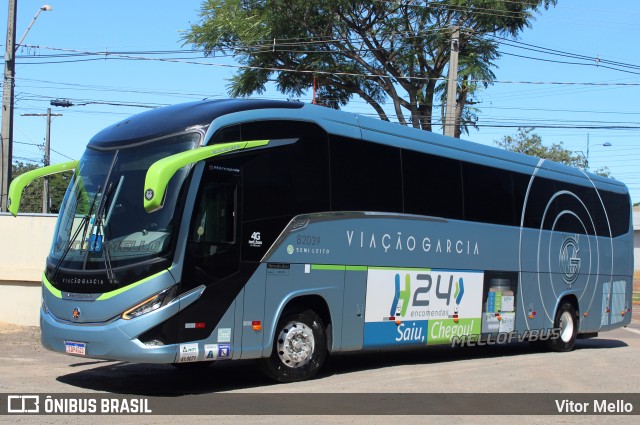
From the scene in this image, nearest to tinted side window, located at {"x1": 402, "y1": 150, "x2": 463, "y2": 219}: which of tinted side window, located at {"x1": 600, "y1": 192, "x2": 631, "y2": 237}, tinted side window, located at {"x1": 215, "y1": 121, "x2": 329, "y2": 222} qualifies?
tinted side window, located at {"x1": 215, "y1": 121, "x2": 329, "y2": 222}

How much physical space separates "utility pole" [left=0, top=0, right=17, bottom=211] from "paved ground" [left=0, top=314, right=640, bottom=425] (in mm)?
6770

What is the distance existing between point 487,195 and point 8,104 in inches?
544

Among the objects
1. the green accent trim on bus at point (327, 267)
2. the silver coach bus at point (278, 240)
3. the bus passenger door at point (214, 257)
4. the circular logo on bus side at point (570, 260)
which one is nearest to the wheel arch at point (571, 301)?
the circular logo on bus side at point (570, 260)

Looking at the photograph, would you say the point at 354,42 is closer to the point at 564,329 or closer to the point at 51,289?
the point at 564,329

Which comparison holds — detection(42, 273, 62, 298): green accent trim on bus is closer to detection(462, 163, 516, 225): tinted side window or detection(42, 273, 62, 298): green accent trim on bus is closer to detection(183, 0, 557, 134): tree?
detection(462, 163, 516, 225): tinted side window

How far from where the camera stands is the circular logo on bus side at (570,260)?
1756 cm

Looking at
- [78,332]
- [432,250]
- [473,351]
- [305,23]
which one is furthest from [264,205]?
[305,23]

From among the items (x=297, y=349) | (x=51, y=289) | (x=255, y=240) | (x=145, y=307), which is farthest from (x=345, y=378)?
(x=51, y=289)

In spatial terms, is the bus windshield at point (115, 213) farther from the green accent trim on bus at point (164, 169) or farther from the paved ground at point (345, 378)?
the paved ground at point (345, 378)

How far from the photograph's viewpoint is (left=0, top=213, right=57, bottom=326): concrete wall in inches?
682

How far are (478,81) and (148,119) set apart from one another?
65.8 feet

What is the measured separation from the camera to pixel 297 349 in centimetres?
1131

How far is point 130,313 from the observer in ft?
31.2
